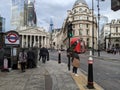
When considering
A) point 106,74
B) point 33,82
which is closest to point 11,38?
point 106,74

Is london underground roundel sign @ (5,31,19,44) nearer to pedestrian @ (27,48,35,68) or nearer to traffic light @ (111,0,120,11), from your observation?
pedestrian @ (27,48,35,68)

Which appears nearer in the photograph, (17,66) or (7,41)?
(7,41)

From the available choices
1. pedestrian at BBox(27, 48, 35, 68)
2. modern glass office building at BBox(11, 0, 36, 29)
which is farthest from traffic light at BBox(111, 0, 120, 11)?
modern glass office building at BBox(11, 0, 36, 29)

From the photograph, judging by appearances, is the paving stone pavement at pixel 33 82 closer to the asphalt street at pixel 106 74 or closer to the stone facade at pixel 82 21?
the asphalt street at pixel 106 74

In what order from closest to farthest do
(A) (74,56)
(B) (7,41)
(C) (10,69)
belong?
(A) (74,56) < (B) (7,41) < (C) (10,69)

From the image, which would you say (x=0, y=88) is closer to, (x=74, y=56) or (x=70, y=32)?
(x=74, y=56)

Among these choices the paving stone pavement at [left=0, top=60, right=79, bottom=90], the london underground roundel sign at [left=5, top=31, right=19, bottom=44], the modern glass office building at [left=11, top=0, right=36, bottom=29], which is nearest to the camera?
the paving stone pavement at [left=0, top=60, right=79, bottom=90]

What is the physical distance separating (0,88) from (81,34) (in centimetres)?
13393

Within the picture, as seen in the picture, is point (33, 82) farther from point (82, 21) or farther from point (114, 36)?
point (114, 36)

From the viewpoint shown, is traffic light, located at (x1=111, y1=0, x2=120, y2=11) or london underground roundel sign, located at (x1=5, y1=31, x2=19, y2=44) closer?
traffic light, located at (x1=111, y1=0, x2=120, y2=11)

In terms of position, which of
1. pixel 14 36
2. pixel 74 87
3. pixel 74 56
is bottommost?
pixel 74 87

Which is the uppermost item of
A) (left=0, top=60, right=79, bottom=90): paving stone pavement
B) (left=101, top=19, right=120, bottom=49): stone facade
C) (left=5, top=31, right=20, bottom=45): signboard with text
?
(left=101, top=19, right=120, bottom=49): stone facade

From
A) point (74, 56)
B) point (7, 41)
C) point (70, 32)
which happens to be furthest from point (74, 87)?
point (70, 32)

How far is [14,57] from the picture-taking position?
821 inches
